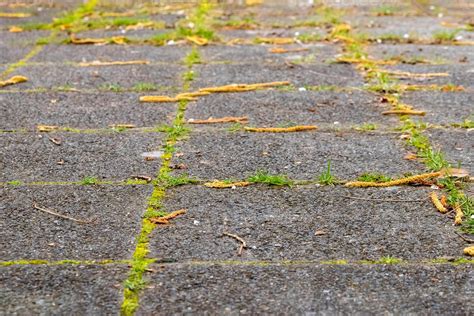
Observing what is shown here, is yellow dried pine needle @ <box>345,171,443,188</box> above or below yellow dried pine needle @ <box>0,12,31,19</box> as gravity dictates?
above

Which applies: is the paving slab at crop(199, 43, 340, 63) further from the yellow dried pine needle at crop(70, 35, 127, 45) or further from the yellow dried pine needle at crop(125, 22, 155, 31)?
the yellow dried pine needle at crop(125, 22, 155, 31)

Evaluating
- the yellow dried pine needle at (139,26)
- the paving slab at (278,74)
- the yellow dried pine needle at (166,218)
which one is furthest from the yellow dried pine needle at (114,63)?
the yellow dried pine needle at (166,218)

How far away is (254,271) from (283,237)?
274mm

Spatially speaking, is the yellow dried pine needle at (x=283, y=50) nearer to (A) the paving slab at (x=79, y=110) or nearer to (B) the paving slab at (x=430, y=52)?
(B) the paving slab at (x=430, y=52)

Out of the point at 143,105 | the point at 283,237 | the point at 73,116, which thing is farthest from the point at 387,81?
the point at 283,237

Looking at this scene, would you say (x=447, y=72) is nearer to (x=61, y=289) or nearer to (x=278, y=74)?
(x=278, y=74)

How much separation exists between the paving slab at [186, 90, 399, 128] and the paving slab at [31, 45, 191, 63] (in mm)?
1061

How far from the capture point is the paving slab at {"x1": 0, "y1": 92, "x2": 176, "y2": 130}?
3955 millimetres

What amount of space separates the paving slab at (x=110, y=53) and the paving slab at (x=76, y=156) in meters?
1.68

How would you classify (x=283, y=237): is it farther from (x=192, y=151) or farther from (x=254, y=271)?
(x=192, y=151)

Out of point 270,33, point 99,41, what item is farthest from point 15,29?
point 270,33

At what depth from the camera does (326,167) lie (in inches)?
130

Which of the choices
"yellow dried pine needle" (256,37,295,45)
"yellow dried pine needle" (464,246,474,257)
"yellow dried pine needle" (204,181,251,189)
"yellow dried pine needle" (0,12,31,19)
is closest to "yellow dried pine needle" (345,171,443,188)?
"yellow dried pine needle" (204,181,251,189)

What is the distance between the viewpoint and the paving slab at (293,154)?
3273mm
